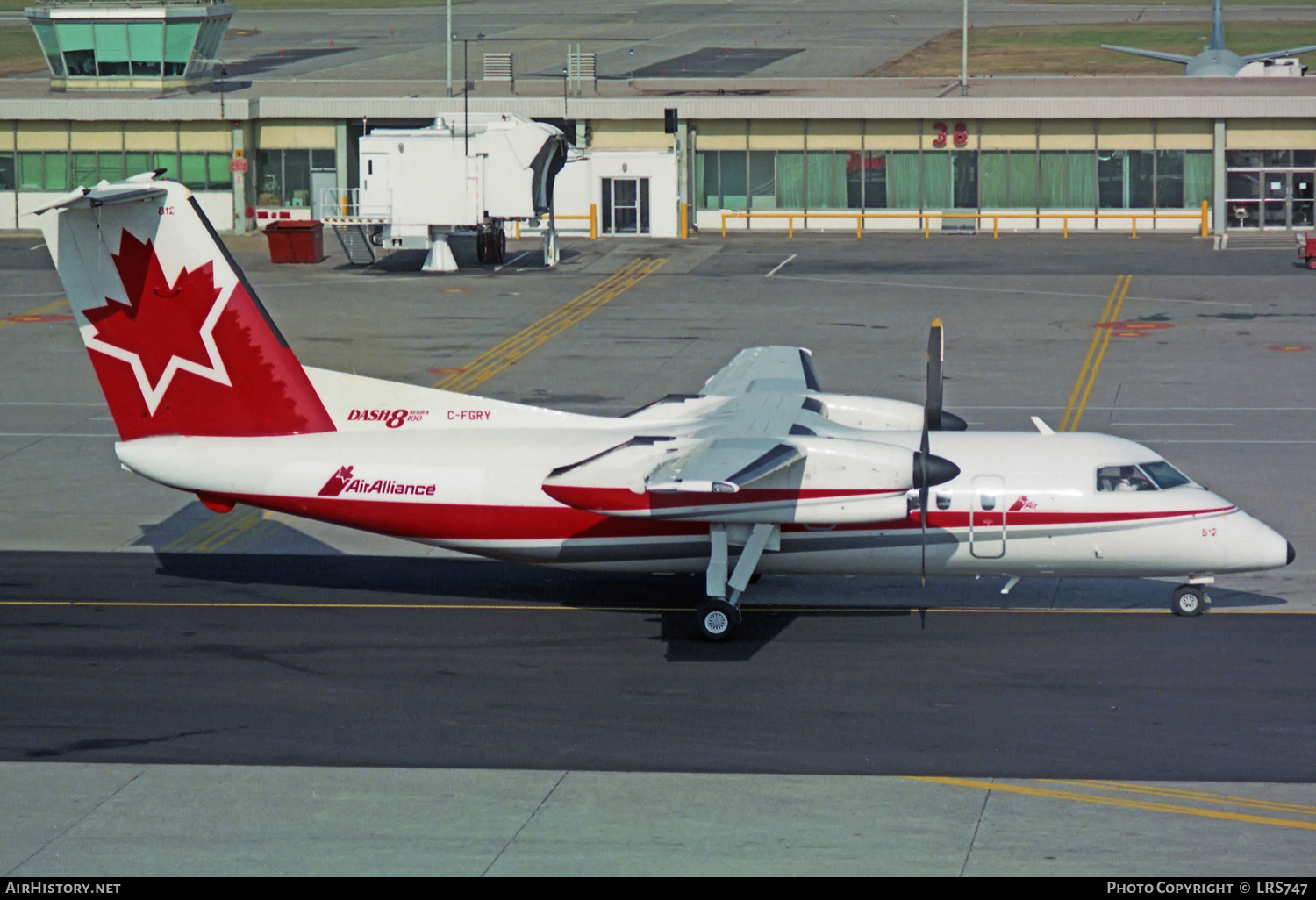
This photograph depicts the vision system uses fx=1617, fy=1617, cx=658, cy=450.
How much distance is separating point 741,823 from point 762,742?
251cm

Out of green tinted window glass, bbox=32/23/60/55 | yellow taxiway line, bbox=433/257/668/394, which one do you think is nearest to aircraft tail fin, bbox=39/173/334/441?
yellow taxiway line, bbox=433/257/668/394

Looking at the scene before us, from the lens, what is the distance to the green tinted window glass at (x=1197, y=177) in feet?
224

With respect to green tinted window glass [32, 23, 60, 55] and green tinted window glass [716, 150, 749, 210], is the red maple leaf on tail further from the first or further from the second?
green tinted window glass [32, 23, 60, 55]

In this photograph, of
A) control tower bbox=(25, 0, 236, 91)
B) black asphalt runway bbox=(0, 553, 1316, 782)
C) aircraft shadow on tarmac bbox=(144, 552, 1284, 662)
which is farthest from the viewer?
control tower bbox=(25, 0, 236, 91)

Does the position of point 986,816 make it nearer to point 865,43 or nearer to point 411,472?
point 411,472

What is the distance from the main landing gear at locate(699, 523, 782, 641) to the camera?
71.7 ft

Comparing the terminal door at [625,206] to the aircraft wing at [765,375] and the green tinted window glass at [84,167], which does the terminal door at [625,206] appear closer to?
the green tinted window glass at [84,167]

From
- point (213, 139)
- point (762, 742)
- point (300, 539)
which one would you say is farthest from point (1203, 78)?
point (762, 742)

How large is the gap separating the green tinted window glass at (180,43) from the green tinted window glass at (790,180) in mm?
26810

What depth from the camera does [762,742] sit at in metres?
18.4

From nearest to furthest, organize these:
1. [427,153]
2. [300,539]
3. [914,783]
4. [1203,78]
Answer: [914,783] → [300,539] → [427,153] → [1203,78]

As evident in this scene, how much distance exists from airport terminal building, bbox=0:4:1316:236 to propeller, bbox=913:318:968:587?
4575 cm

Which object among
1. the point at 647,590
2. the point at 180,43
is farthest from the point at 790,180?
the point at 647,590

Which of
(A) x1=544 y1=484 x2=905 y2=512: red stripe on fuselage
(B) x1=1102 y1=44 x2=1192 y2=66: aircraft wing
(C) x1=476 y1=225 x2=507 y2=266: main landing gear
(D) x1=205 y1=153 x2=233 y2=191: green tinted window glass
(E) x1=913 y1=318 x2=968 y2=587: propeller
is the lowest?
(A) x1=544 y1=484 x2=905 y2=512: red stripe on fuselage
